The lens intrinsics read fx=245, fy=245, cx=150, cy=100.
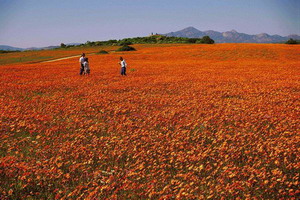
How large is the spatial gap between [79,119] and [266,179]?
8152 millimetres

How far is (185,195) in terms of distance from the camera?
522 cm

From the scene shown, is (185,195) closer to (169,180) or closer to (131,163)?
(169,180)

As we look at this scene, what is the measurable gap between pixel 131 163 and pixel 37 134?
14.8 feet

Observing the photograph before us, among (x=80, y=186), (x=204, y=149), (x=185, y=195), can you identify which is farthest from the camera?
(x=204, y=149)

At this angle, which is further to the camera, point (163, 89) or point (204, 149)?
point (163, 89)

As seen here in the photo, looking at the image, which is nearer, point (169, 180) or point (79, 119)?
point (169, 180)

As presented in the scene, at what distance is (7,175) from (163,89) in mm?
14404

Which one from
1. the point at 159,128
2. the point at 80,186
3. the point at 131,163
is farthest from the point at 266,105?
the point at 80,186

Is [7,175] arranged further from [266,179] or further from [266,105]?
[266,105]

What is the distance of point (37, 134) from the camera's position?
30.7 ft

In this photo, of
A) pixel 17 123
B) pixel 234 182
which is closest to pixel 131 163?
pixel 234 182

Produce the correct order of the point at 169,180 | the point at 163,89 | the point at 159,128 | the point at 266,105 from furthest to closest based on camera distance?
1. the point at 163,89
2. the point at 266,105
3. the point at 159,128
4. the point at 169,180

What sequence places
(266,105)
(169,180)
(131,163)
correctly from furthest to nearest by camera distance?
1. (266,105)
2. (131,163)
3. (169,180)

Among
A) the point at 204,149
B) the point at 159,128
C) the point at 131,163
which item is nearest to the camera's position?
the point at 131,163
